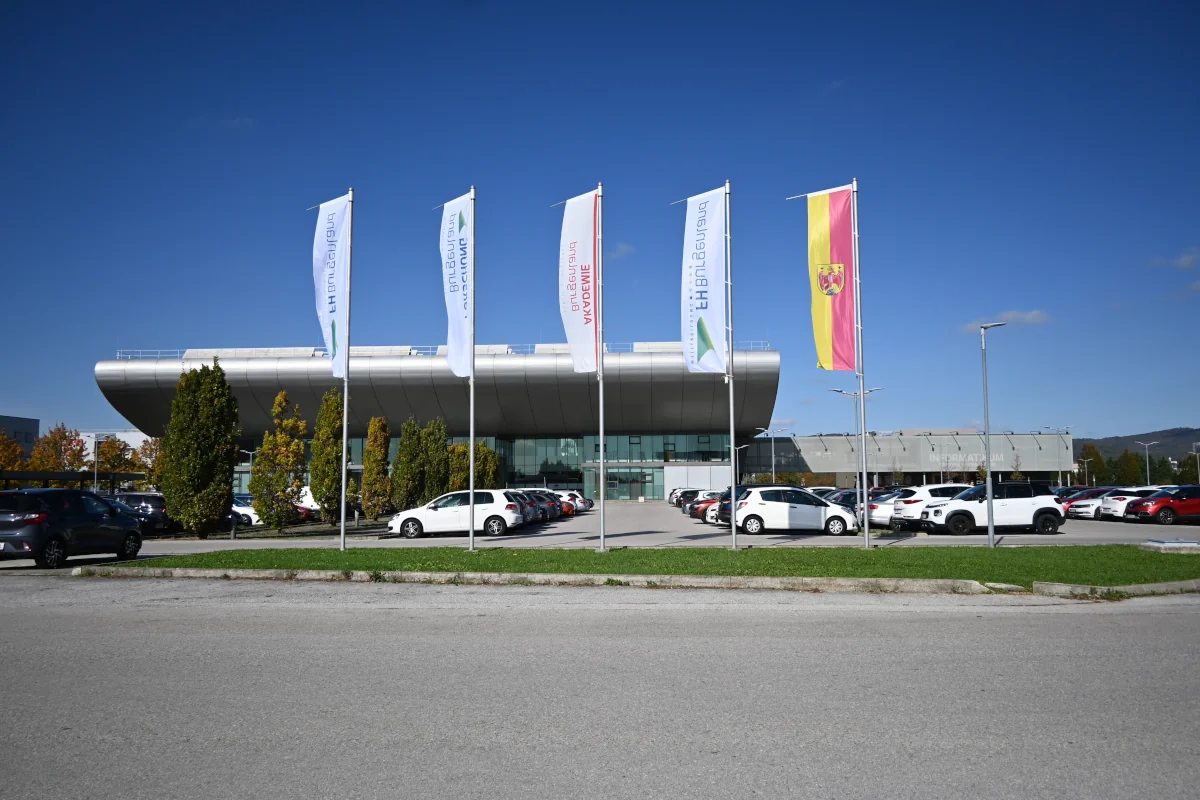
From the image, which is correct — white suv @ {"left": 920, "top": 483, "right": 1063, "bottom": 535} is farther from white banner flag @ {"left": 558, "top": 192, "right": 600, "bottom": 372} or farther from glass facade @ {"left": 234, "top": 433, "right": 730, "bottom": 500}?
glass facade @ {"left": 234, "top": 433, "right": 730, "bottom": 500}

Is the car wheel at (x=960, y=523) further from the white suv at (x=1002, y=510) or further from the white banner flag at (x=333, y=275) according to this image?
the white banner flag at (x=333, y=275)

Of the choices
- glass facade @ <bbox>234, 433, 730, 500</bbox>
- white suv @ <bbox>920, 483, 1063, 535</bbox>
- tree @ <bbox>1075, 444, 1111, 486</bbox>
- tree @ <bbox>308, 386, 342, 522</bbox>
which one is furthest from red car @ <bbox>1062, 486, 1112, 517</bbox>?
tree @ <bbox>1075, 444, 1111, 486</bbox>

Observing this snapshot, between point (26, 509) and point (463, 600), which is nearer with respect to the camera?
point (463, 600)

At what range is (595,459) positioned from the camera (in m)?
81.2

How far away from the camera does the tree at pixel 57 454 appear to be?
3039 inches

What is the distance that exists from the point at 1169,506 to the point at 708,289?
24.9 metres

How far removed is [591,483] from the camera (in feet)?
268

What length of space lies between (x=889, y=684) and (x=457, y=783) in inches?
152

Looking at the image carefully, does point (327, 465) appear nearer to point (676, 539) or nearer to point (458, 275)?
point (676, 539)

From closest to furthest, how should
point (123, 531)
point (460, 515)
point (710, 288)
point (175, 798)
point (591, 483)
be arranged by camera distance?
1. point (175, 798)
2. point (123, 531)
3. point (710, 288)
4. point (460, 515)
5. point (591, 483)

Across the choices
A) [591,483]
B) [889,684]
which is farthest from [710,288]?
[591,483]

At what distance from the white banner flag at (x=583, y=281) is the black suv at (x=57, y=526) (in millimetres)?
11040

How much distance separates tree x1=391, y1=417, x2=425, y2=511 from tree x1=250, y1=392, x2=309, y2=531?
21.0 ft

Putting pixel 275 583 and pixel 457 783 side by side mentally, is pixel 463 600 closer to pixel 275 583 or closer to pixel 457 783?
pixel 275 583
